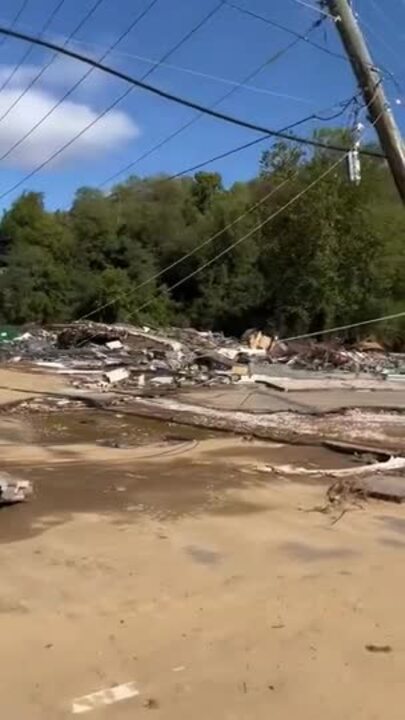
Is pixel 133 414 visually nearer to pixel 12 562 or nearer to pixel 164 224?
pixel 12 562

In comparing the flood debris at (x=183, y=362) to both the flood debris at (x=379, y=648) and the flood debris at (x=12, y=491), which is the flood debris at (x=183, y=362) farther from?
the flood debris at (x=379, y=648)

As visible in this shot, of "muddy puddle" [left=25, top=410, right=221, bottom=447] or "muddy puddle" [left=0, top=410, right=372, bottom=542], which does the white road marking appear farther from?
"muddy puddle" [left=25, top=410, right=221, bottom=447]

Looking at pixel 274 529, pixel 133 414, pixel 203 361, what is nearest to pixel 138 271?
pixel 203 361

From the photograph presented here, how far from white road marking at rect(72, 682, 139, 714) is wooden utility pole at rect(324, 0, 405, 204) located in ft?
26.9

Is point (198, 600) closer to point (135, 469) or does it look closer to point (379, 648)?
point (379, 648)

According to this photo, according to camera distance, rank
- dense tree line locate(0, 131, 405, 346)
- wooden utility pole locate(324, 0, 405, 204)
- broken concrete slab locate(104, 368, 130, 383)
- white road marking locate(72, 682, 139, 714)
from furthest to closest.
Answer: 1. dense tree line locate(0, 131, 405, 346)
2. broken concrete slab locate(104, 368, 130, 383)
3. wooden utility pole locate(324, 0, 405, 204)
4. white road marking locate(72, 682, 139, 714)

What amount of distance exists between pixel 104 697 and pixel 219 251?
5242cm

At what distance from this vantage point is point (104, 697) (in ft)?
13.5

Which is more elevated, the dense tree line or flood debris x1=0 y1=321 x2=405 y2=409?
the dense tree line

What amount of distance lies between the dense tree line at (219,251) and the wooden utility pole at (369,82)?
82.9 feet

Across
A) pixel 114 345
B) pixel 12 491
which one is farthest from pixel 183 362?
pixel 12 491

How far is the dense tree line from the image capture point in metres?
47.4

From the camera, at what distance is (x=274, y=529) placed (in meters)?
7.49

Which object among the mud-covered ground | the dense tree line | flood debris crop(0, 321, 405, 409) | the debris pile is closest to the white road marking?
the mud-covered ground
